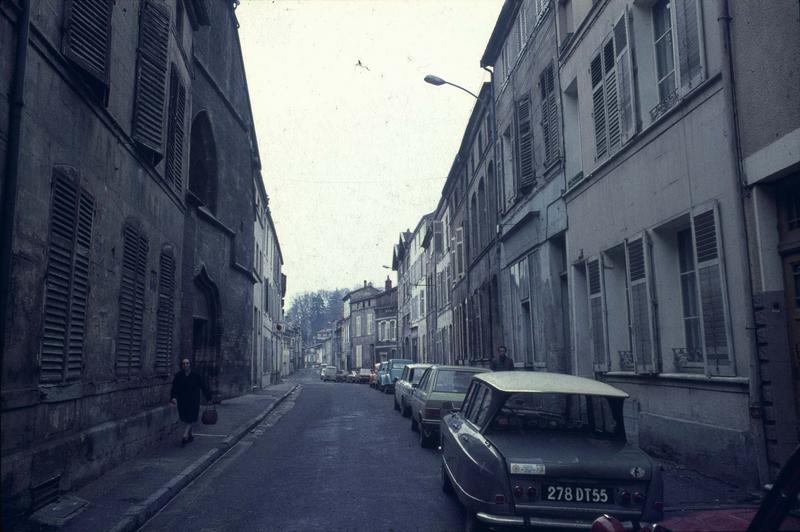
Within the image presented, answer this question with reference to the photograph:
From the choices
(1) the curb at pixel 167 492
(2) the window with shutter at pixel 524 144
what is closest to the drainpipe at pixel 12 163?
(1) the curb at pixel 167 492

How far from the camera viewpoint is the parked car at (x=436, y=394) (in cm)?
1237

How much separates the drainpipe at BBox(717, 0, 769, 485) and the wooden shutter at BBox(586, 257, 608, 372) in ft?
15.3

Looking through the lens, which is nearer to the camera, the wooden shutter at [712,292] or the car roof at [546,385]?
the car roof at [546,385]

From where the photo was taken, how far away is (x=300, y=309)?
162m

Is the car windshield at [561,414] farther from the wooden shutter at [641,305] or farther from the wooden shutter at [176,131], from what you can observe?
the wooden shutter at [176,131]

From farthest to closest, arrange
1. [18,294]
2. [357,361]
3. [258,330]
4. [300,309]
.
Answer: [300,309] < [357,361] < [258,330] < [18,294]

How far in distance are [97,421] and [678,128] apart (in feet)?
30.6

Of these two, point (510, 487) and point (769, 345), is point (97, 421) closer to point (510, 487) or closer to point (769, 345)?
point (510, 487)

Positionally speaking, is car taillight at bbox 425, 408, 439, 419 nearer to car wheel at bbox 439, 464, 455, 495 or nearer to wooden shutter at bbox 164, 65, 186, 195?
car wheel at bbox 439, 464, 455, 495

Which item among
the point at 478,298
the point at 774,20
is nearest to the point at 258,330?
the point at 478,298

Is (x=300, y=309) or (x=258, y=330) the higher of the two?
(x=300, y=309)

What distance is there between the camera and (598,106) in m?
13.3

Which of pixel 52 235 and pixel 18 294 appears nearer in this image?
pixel 18 294

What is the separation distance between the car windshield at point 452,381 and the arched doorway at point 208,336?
11.3 metres
